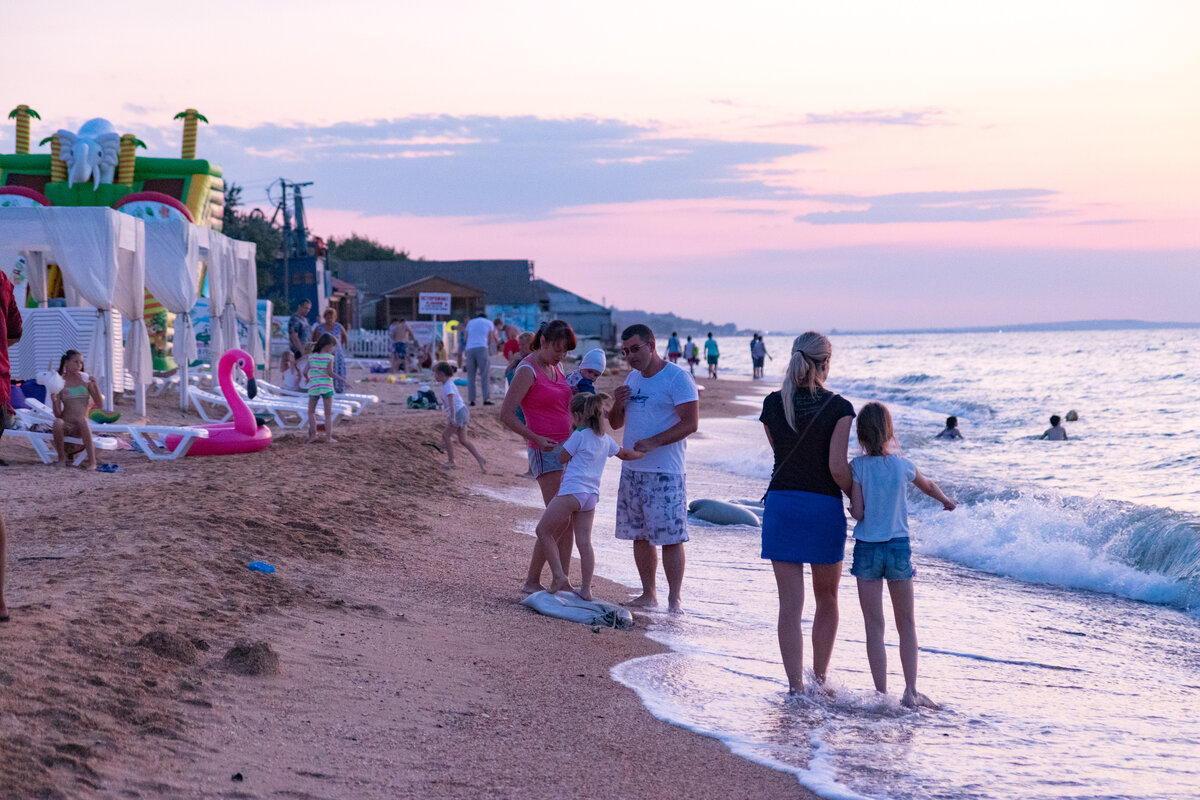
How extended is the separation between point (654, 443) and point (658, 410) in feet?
0.63

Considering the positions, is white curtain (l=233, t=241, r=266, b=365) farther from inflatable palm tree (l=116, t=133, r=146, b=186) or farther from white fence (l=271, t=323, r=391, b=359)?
white fence (l=271, t=323, r=391, b=359)

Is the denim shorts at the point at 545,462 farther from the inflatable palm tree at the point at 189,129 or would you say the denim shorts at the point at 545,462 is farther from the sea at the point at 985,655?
the inflatable palm tree at the point at 189,129

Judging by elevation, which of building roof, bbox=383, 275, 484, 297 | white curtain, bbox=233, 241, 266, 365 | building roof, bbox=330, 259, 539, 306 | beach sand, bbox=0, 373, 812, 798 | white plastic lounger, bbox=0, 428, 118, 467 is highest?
building roof, bbox=330, 259, 539, 306

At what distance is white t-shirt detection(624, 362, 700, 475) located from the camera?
19.4ft

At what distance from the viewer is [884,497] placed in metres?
4.57

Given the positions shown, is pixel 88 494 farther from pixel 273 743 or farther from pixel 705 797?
pixel 705 797

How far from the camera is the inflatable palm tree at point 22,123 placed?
2362 cm

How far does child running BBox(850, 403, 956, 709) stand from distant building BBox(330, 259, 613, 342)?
46297 mm

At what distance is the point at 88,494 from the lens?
8508 mm

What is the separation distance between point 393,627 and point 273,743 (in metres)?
1.69

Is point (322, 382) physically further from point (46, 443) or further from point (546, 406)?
point (546, 406)

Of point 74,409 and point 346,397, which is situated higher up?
point 74,409

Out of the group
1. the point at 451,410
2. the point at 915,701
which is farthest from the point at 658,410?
the point at 451,410

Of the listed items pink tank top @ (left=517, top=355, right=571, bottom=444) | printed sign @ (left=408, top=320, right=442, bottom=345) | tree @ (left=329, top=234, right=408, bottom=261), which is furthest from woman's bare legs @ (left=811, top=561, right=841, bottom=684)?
tree @ (left=329, top=234, right=408, bottom=261)
